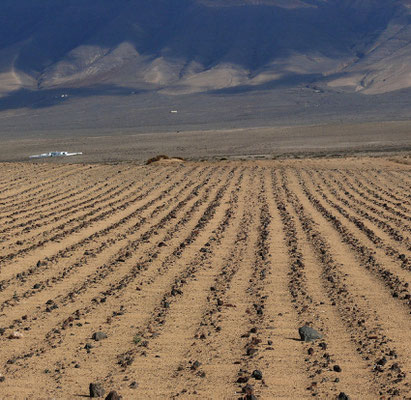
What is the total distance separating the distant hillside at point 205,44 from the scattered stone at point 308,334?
99.2 meters

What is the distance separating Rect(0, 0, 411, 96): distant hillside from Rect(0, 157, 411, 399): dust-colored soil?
93.9 m

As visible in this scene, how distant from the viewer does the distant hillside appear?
12306cm

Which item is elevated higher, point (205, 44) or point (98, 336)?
point (205, 44)

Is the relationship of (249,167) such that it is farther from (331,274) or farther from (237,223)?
(331,274)

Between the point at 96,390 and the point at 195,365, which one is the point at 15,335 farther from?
the point at 195,365

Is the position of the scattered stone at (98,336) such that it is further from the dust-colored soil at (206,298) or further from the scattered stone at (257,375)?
the scattered stone at (257,375)

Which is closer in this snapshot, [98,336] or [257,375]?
[257,375]

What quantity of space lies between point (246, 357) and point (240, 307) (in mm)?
1206

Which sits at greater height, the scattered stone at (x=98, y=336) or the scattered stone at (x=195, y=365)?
the scattered stone at (x=98, y=336)

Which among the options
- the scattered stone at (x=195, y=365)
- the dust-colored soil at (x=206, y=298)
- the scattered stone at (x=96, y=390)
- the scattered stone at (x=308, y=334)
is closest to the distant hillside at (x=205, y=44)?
the dust-colored soil at (x=206, y=298)

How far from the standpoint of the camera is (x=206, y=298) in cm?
674

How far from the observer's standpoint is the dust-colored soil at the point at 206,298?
4.88 meters

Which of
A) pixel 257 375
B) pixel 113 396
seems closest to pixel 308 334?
pixel 257 375

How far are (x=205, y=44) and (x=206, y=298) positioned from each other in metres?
144
